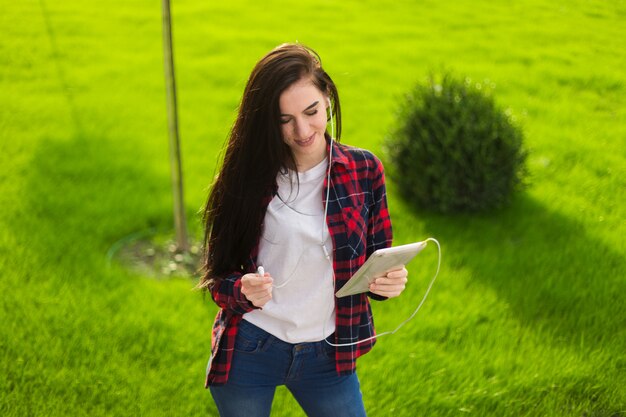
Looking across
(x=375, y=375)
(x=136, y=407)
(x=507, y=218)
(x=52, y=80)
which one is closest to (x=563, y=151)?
(x=507, y=218)

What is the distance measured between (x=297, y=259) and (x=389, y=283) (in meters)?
0.33

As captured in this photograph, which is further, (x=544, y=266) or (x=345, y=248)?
(x=544, y=266)

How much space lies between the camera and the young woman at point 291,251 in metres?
2.59

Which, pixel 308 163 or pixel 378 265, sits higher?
pixel 308 163

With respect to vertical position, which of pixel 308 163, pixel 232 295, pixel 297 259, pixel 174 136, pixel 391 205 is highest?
pixel 308 163

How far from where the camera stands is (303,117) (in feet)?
8.25

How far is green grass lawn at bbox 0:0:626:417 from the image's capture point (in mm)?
4273

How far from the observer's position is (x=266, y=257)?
2.69 metres

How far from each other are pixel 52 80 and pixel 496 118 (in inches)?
211

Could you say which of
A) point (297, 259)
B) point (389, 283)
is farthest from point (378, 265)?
point (297, 259)

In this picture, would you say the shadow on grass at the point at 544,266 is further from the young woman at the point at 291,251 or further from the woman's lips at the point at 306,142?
the woman's lips at the point at 306,142

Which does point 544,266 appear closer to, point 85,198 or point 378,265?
point 378,265

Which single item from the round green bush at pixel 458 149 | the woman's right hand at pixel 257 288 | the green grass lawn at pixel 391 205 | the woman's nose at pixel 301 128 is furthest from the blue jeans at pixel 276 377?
the round green bush at pixel 458 149

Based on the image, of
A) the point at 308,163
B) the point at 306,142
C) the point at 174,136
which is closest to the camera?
the point at 306,142
